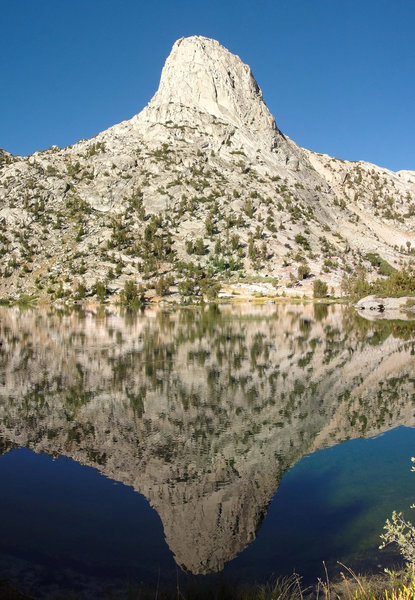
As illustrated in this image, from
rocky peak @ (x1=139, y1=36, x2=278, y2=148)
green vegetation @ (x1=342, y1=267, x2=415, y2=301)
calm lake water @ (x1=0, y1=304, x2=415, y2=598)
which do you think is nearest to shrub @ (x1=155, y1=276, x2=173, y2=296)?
green vegetation @ (x1=342, y1=267, x2=415, y2=301)

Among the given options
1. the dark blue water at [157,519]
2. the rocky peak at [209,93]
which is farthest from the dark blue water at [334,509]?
the rocky peak at [209,93]

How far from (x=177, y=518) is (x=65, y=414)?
678 cm

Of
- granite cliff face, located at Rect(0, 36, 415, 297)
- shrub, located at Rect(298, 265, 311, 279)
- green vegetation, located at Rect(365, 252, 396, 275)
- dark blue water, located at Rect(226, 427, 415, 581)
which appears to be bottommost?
dark blue water, located at Rect(226, 427, 415, 581)

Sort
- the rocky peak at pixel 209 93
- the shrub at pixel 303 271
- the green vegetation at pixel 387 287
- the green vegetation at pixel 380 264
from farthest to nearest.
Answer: the rocky peak at pixel 209 93 → the green vegetation at pixel 380 264 → the shrub at pixel 303 271 → the green vegetation at pixel 387 287

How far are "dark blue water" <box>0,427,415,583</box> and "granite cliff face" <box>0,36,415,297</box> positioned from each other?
216 feet

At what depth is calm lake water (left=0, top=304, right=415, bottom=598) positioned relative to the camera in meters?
6.65

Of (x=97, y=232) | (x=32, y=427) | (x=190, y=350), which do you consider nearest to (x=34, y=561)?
(x=32, y=427)

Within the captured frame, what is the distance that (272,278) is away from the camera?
77.8m

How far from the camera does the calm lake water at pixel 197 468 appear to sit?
6648 mm

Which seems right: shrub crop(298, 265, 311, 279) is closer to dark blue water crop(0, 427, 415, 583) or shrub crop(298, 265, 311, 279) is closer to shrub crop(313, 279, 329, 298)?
shrub crop(313, 279, 329, 298)

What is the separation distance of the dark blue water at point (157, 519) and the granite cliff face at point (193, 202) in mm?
65724

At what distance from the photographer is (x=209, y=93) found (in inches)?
4572

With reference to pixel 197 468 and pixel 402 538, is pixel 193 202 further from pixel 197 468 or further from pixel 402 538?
pixel 402 538

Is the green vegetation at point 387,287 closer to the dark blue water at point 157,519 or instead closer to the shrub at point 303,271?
the shrub at point 303,271
